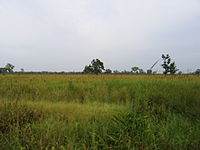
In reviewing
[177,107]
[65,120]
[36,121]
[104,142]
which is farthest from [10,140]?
[177,107]

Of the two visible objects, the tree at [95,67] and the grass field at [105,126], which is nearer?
the grass field at [105,126]

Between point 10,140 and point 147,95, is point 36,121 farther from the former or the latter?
point 147,95

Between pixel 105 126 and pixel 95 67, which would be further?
pixel 95 67

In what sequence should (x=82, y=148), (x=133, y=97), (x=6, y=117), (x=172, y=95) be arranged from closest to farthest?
(x=82, y=148), (x=6, y=117), (x=172, y=95), (x=133, y=97)

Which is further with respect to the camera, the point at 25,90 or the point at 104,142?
the point at 25,90

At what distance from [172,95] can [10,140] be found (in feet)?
17.7

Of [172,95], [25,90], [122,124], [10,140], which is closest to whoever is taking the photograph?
[10,140]

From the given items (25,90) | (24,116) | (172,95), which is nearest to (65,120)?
(24,116)

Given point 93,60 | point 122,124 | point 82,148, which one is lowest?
point 82,148

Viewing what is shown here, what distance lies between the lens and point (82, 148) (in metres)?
3.27

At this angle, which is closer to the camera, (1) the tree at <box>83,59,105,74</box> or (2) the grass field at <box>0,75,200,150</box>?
(2) the grass field at <box>0,75,200,150</box>

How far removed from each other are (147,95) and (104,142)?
4.17 m

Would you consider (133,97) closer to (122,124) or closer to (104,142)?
(122,124)

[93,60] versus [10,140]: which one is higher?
[93,60]
